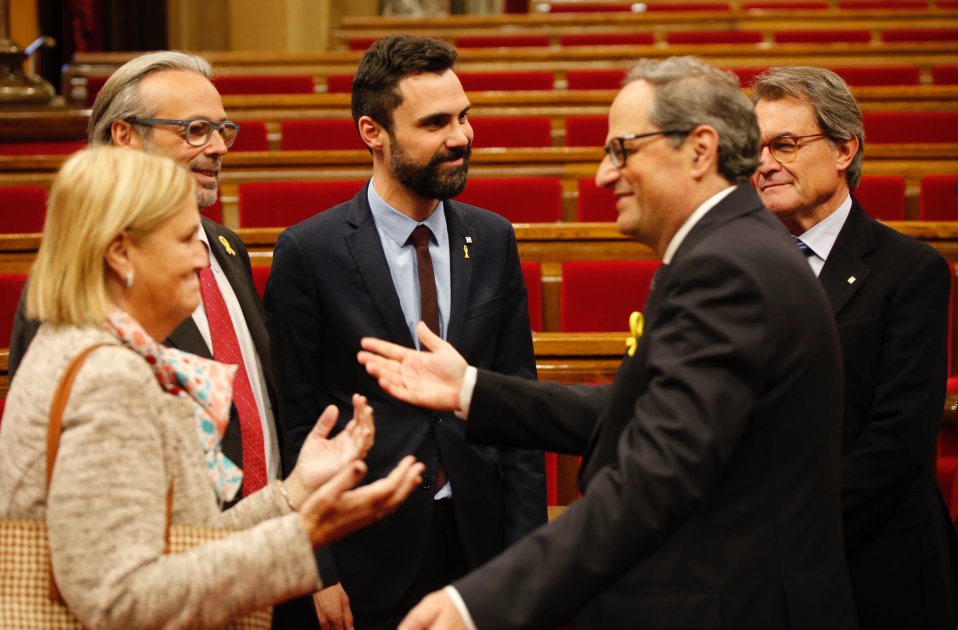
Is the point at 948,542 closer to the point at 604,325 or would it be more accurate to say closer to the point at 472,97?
Answer: the point at 604,325

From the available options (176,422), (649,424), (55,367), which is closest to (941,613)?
(649,424)

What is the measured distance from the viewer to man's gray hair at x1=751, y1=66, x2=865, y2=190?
5.25ft

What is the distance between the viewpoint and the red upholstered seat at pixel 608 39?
5.80 meters

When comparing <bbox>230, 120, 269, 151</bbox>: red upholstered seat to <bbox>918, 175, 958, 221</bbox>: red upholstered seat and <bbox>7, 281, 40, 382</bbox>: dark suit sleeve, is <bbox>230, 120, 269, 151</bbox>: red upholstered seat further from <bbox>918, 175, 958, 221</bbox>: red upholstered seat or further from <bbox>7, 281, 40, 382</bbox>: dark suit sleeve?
<bbox>7, 281, 40, 382</bbox>: dark suit sleeve

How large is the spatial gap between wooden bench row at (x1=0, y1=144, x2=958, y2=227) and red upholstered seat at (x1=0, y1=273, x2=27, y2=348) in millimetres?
949

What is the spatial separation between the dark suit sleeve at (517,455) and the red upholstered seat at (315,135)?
2359 mm

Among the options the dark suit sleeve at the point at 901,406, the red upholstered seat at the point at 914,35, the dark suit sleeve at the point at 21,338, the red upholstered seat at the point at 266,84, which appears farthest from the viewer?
the red upholstered seat at the point at 914,35

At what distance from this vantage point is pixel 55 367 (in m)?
1.05

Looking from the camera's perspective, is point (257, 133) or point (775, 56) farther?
point (775, 56)

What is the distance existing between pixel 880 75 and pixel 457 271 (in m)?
3.71

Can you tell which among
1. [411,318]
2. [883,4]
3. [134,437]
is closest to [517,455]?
[411,318]

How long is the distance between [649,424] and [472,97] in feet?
10.0

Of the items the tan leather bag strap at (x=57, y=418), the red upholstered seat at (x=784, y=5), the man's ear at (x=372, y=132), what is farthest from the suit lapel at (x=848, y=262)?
the red upholstered seat at (x=784, y=5)

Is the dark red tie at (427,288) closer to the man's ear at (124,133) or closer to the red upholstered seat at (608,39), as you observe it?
the man's ear at (124,133)
